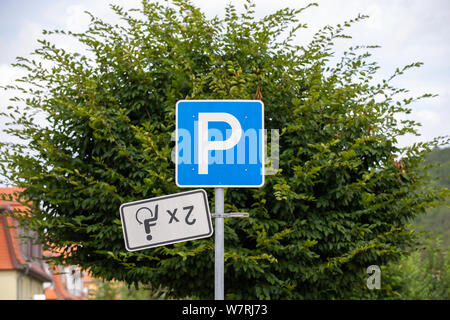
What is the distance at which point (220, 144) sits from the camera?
3.53 metres

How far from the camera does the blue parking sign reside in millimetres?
3533

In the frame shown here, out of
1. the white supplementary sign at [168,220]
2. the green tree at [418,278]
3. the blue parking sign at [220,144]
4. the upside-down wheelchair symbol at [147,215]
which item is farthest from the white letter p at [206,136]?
the green tree at [418,278]

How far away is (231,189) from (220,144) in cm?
251

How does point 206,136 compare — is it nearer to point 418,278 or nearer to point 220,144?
point 220,144

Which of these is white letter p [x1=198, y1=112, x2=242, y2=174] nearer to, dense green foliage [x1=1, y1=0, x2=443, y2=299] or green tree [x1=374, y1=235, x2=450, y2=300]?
dense green foliage [x1=1, y1=0, x2=443, y2=299]

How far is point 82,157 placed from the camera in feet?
21.3

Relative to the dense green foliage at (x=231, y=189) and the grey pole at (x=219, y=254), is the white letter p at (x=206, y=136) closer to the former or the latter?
the grey pole at (x=219, y=254)

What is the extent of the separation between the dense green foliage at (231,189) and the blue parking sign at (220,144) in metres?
1.95

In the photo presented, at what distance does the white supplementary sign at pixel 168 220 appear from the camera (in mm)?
3428

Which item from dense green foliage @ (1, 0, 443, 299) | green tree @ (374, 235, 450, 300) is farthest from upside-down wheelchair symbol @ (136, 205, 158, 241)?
green tree @ (374, 235, 450, 300)

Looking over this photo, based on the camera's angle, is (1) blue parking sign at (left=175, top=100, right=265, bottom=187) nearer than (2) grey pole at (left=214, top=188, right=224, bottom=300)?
Answer: No

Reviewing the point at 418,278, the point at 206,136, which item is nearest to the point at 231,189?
the point at 206,136

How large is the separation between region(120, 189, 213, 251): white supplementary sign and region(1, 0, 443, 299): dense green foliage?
205 centimetres
